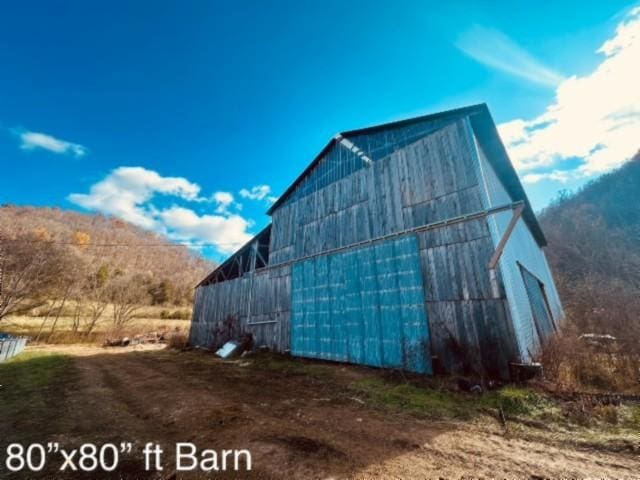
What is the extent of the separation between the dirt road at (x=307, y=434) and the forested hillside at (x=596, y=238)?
12.1 m

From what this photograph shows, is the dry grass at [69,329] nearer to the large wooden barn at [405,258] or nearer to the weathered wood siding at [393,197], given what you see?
the large wooden barn at [405,258]

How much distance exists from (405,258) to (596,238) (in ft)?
109

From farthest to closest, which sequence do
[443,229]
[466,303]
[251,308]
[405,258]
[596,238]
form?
[596,238] < [251,308] < [405,258] < [443,229] < [466,303]

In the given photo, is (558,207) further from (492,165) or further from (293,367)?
(293,367)

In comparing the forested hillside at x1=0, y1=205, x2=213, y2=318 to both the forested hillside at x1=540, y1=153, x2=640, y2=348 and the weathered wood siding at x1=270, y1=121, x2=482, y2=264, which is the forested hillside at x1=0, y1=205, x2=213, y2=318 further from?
the forested hillside at x1=540, y1=153, x2=640, y2=348

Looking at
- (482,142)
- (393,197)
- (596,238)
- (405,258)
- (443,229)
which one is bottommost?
(405,258)

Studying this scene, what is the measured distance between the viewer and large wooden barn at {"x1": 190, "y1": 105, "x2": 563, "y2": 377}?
7039mm

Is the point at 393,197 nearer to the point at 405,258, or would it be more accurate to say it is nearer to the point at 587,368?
the point at 405,258

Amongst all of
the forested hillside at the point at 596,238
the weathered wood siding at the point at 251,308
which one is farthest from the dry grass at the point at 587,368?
the weathered wood siding at the point at 251,308

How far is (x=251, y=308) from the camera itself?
46.7 ft

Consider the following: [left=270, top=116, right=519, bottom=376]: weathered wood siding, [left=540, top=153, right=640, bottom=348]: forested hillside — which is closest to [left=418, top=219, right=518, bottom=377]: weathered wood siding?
[left=270, top=116, right=519, bottom=376]: weathered wood siding

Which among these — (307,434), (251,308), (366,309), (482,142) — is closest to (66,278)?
(251,308)

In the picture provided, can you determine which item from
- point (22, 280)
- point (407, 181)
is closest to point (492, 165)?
point (407, 181)

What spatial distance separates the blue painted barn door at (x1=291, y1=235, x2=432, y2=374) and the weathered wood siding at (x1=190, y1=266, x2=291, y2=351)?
1.05 metres
